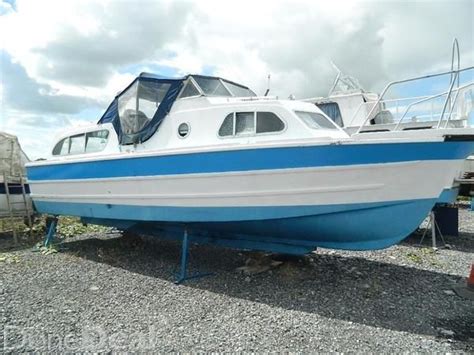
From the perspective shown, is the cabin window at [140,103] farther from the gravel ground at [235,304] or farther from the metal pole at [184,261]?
the gravel ground at [235,304]

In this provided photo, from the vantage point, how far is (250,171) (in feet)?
16.4

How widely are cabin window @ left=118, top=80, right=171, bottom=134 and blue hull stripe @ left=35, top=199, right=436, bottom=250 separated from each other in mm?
1369

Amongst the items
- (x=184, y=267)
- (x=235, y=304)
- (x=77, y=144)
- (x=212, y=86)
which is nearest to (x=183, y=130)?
(x=212, y=86)

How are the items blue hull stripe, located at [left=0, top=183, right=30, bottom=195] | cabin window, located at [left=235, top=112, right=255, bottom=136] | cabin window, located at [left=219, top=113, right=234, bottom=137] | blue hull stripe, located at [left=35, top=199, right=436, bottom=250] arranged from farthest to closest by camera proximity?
1. blue hull stripe, located at [left=0, top=183, right=30, bottom=195]
2. cabin window, located at [left=219, top=113, right=234, bottom=137]
3. cabin window, located at [left=235, top=112, right=255, bottom=136]
4. blue hull stripe, located at [left=35, top=199, right=436, bottom=250]

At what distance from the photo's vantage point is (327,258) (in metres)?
6.86

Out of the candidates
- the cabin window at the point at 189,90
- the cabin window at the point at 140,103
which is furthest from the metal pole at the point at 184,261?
the cabin window at the point at 189,90

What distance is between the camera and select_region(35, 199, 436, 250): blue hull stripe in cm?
475

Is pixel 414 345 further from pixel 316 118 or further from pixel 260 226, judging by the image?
pixel 316 118

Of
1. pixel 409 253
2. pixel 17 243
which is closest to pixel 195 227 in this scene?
pixel 409 253

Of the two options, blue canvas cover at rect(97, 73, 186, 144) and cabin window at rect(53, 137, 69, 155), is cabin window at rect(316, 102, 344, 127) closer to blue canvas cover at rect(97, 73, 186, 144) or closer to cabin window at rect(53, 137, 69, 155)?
blue canvas cover at rect(97, 73, 186, 144)

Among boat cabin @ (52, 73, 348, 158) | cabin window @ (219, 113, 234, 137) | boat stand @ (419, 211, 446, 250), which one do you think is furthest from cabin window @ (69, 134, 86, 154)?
boat stand @ (419, 211, 446, 250)

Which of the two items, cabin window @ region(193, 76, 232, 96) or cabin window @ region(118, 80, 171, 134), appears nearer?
cabin window @ region(193, 76, 232, 96)

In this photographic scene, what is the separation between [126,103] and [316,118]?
10.2 ft

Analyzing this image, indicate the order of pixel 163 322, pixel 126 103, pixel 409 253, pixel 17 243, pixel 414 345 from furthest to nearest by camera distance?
pixel 17 243
pixel 409 253
pixel 126 103
pixel 163 322
pixel 414 345
